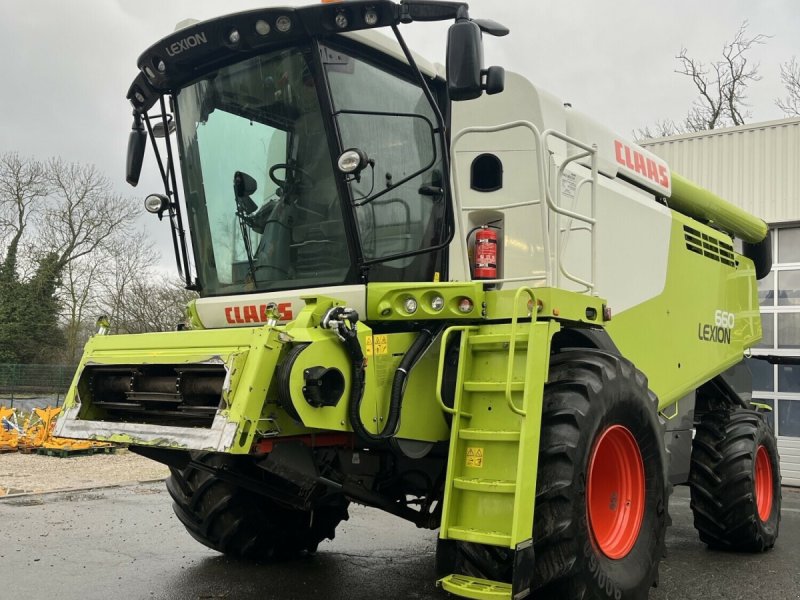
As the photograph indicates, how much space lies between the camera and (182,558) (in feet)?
18.6

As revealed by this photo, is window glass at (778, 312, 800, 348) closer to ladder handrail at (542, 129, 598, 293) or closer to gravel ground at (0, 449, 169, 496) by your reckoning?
ladder handrail at (542, 129, 598, 293)

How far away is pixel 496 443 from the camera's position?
370 cm

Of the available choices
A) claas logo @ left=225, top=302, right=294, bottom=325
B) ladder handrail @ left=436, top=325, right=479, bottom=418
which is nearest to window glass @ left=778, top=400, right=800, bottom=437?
ladder handrail @ left=436, top=325, right=479, bottom=418

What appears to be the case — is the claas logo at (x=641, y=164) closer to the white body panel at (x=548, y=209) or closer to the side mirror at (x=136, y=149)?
the white body panel at (x=548, y=209)

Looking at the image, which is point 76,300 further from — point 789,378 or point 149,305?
point 789,378

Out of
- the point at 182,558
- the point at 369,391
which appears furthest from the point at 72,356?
the point at 369,391

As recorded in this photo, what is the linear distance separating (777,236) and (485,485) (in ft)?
31.5

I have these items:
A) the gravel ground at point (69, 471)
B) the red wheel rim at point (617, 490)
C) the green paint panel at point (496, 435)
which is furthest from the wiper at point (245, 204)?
the gravel ground at point (69, 471)

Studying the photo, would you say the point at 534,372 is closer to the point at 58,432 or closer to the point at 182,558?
the point at 58,432

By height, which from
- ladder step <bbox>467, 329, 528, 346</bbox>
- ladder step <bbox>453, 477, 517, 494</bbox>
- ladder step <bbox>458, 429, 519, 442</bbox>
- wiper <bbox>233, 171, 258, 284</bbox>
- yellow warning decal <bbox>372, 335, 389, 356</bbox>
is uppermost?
wiper <bbox>233, 171, 258, 284</bbox>

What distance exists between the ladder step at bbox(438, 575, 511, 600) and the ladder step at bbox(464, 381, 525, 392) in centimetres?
86

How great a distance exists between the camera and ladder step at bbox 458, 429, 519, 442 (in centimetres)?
363

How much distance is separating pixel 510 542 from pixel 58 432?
7.60 feet

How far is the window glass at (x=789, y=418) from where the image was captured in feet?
36.8
